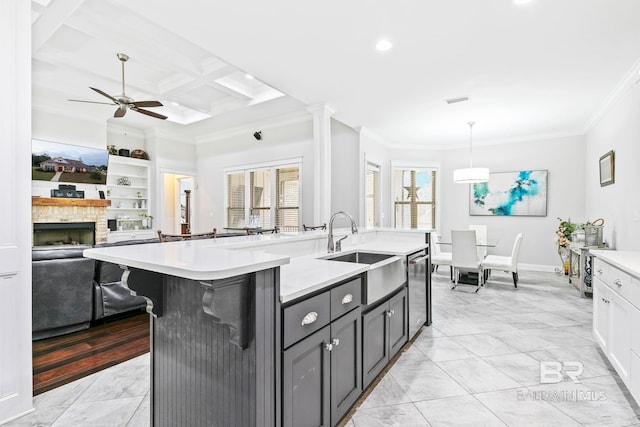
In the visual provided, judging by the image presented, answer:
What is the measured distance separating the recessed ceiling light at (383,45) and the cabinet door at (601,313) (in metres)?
2.61

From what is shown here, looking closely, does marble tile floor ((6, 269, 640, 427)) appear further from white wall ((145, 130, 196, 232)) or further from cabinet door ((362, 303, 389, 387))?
white wall ((145, 130, 196, 232))

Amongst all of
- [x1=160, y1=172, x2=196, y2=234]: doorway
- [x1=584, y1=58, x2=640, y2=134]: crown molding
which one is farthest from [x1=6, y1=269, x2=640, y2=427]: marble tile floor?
[x1=160, y1=172, x2=196, y2=234]: doorway

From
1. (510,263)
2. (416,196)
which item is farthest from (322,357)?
(416,196)

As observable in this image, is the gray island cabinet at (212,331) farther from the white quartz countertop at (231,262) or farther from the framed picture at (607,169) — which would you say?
the framed picture at (607,169)

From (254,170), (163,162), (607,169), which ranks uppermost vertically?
(163,162)

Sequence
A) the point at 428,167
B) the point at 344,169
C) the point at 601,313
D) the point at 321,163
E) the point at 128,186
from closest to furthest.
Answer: the point at 601,313 → the point at 321,163 → the point at 344,169 → the point at 128,186 → the point at 428,167

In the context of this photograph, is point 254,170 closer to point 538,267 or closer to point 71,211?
point 71,211

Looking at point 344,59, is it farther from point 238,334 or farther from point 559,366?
point 559,366

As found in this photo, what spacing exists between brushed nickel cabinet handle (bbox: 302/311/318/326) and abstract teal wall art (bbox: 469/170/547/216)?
6.22 m

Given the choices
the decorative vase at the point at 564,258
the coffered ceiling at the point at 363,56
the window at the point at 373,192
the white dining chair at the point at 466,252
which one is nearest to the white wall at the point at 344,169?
the coffered ceiling at the point at 363,56

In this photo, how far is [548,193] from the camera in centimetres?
597

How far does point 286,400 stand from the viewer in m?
1.26

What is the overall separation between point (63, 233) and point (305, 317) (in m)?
6.24

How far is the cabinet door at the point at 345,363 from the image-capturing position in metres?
1.59
